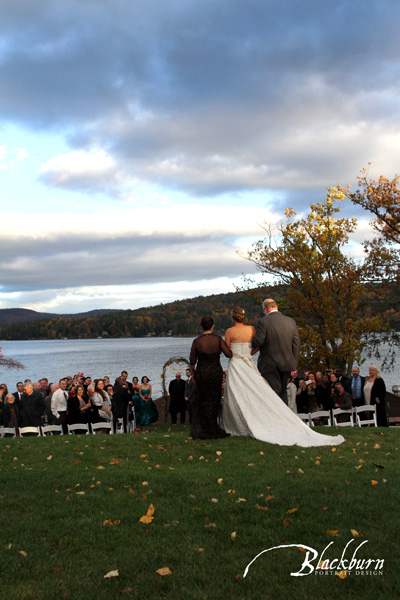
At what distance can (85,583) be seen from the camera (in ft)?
13.9

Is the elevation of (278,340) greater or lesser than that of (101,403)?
greater

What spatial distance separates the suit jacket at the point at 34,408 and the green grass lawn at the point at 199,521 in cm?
576

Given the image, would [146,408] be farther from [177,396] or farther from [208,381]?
[208,381]

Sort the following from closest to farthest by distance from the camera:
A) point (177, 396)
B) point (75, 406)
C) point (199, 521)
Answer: point (199, 521) → point (75, 406) → point (177, 396)

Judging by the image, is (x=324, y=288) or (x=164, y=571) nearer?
(x=164, y=571)

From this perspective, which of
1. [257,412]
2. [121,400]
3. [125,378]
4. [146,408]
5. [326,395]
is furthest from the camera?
[146,408]

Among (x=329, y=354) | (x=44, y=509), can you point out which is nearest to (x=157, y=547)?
(x=44, y=509)

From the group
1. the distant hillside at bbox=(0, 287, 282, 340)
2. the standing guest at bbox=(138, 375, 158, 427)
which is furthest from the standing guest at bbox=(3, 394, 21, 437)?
the distant hillside at bbox=(0, 287, 282, 340)

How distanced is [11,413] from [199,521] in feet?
36.0


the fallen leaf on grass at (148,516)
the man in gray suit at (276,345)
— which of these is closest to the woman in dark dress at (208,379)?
the man in gray suit at (276,345)

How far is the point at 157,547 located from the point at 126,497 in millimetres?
1638

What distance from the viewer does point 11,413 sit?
49.8 ft

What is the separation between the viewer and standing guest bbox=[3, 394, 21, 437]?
49.1 feet

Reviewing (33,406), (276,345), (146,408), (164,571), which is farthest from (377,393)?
(164,571)
